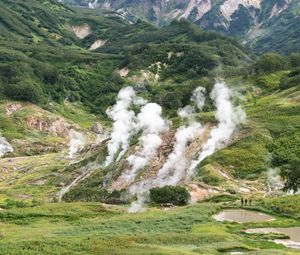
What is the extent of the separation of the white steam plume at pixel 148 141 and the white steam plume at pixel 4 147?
67.2 meters

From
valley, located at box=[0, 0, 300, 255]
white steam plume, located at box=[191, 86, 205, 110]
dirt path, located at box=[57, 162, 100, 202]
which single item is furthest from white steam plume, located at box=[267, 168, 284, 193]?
white steam plume, located at box=[191, 86, 205, 110]

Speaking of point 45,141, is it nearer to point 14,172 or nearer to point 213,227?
point 14,172

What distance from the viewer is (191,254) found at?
1933 inches

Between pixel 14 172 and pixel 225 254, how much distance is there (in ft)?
306

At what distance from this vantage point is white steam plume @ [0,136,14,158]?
175325mm

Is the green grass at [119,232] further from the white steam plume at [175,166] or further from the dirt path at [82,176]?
the dirt path at [82,176]

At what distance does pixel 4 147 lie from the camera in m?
179

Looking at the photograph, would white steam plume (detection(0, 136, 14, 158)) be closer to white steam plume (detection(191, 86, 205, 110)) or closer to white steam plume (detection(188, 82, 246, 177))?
white steam plume (detection(191, 86, 205, 110))

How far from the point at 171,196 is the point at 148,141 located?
27.2 metres

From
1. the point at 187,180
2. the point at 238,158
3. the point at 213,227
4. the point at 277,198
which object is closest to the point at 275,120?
the point at 238,158

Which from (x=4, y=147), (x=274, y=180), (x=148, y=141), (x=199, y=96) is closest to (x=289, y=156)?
(x=274, y=180)

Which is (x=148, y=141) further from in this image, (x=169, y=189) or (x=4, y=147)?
(x=4, y=147)

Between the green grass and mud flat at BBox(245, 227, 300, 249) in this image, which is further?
mud flat at BBox(245, 227, 300, 249)

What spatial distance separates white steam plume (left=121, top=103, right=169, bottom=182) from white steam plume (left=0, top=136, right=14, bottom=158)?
67.2 m
